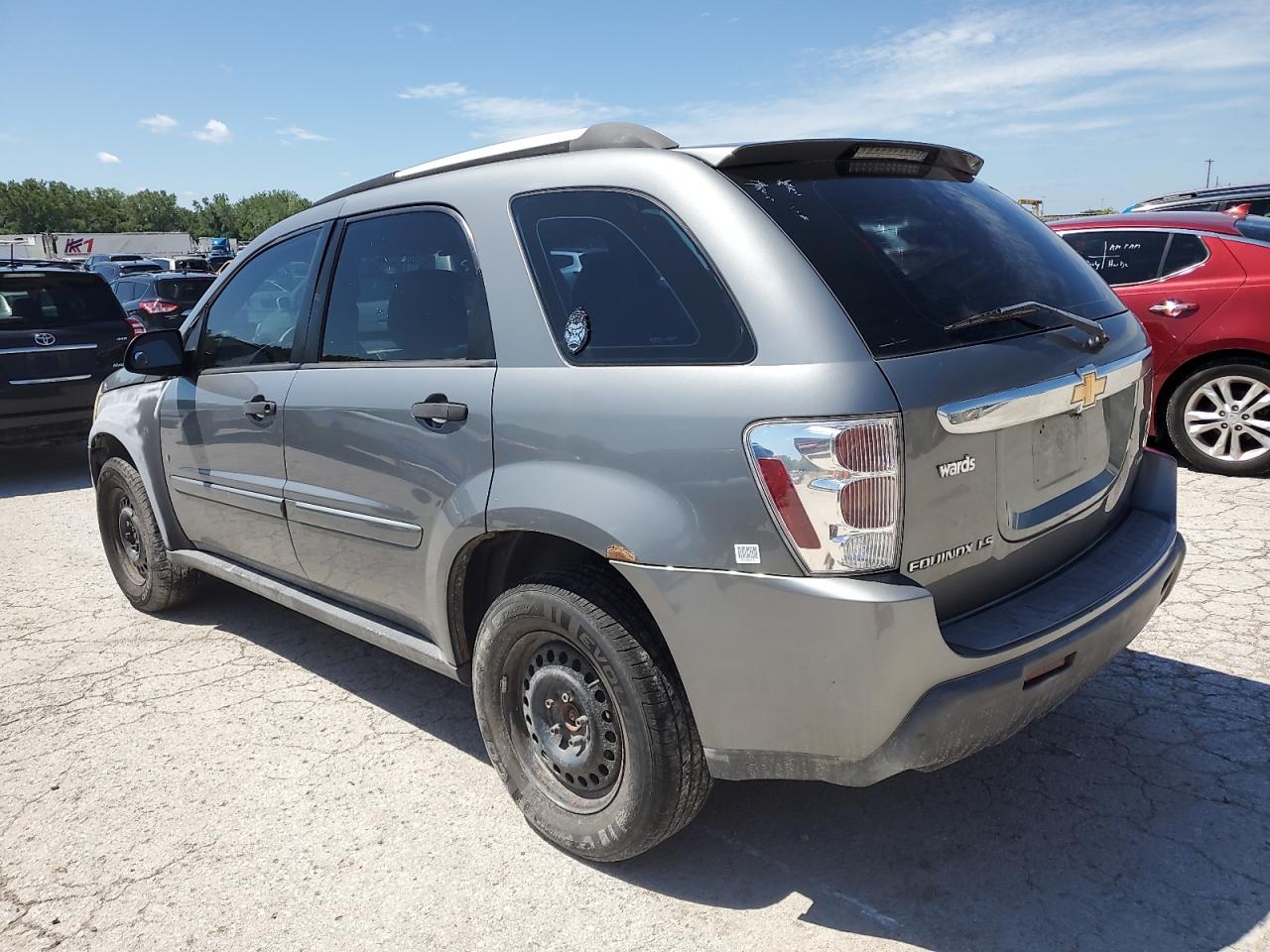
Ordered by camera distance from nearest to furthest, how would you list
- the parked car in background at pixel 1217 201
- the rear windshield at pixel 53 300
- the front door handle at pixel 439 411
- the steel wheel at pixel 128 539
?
the front door handle at pixel 439 411
the steel wheel at pixel 128 539
the rear windshield at pixel 53 300
the parked car in background at pixel 1217 201

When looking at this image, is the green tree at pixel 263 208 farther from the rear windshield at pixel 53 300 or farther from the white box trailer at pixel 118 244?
the rear windshield at pixel 53 300

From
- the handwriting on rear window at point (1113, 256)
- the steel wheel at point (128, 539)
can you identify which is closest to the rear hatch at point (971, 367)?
the steel wheel at point (128, 539)

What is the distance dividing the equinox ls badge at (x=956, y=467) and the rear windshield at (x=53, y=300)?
812 centimetres

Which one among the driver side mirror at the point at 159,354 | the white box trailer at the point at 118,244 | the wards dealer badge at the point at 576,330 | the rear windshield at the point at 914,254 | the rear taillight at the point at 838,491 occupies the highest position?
the white box trailer at the point at 118,244

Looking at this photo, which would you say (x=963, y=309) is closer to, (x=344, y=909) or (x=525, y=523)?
(x=525, y=523)

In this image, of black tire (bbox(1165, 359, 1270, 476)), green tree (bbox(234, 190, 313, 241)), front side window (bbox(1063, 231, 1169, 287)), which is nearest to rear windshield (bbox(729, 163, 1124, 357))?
black tire (bbox(1165, 359, 1270, 476))

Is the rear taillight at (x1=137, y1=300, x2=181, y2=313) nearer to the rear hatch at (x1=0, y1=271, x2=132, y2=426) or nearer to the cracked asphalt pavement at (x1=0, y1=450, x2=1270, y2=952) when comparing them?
the rear hatch at (x1=0, y1=271, x2=132, y2=426)

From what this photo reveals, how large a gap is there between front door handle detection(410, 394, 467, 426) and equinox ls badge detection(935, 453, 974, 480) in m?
1.29

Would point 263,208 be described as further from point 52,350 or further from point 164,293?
point 52,350

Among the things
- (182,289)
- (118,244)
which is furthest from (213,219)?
(182,289)

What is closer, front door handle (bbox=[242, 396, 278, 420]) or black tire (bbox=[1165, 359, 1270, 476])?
front door handle (bbox=[242, 396, 278, 420])

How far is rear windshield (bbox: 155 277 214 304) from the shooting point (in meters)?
16.3

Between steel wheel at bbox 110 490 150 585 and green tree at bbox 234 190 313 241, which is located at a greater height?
green tree at bbox 234 190 313 241

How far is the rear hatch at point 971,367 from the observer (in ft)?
7.02
